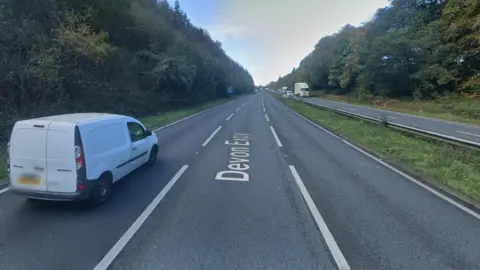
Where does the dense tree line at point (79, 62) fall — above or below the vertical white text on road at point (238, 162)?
above

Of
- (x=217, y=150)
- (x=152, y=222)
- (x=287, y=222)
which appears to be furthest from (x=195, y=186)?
(x=217, y=150)

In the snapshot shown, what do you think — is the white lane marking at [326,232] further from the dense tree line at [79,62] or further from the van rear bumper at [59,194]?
the dense tree line at [79,62]

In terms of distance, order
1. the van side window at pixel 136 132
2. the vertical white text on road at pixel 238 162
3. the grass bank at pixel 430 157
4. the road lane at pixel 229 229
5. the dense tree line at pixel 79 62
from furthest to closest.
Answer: the dense tree line at pixel 79 62 < the vertical white text on road at pixel 238 162 < the grass bank at pixel 430 157 < the van side window at pixel 136 132 < the road lane at pixel 229 229

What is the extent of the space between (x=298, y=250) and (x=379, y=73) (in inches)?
1865

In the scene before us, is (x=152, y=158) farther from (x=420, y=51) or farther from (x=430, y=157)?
(x=420, y=51)

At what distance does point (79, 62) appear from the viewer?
56.4 feet

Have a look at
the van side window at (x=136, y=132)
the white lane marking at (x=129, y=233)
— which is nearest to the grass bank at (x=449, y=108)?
the van side window at (x=136, y=132)

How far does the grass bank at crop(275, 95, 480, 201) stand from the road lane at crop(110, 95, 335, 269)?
148 inches

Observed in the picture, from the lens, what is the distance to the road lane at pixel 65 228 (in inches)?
143

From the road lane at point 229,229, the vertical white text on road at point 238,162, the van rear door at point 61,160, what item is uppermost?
the van rear door at point 61,160

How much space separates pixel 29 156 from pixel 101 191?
1.28 meters

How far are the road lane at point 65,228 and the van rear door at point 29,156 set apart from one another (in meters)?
0.50

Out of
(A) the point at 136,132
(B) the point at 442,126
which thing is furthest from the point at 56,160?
(B) the point at 442,126

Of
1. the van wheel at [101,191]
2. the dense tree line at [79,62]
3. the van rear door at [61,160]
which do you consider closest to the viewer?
the van rear door at [61,160]
